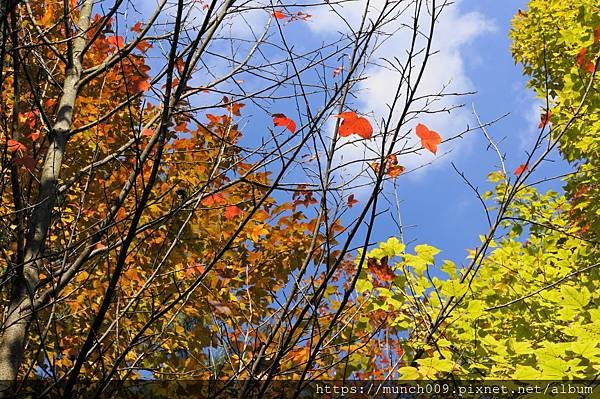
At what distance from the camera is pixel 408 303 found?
324 cm

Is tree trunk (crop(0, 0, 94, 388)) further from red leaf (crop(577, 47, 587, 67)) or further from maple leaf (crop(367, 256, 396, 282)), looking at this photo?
red leaf (crop(577, 47, 587, 67))

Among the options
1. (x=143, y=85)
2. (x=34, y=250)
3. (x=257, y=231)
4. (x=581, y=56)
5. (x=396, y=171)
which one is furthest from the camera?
(x=581, y=56)

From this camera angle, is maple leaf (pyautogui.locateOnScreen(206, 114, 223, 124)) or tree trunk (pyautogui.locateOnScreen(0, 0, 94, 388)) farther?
maple leaf (pyautogui.locateOnScreen(206, 114, 223, 124))

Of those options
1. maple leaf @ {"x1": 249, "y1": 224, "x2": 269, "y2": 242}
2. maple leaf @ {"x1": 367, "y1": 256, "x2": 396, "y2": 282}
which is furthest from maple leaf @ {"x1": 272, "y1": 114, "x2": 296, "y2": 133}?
maple leaf @ {"x1": 249, "y1": 224, "x2": 269, "y2": 242}

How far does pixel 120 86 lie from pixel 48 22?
714mm

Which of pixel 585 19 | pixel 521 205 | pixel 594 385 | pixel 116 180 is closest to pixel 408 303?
pixel 594 385

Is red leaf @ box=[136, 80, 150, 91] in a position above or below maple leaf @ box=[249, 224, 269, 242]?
above

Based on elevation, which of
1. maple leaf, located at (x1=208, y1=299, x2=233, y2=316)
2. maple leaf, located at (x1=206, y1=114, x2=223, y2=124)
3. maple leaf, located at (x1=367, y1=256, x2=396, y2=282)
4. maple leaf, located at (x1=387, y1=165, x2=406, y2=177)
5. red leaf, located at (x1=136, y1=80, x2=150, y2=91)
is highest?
maple leaf, located at (x1=206, y1=114, x2=223, y2=124)

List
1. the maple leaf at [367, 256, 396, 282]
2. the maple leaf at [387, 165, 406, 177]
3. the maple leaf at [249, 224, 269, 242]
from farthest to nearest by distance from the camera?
the maple leaf at [249, 224, 269, 242]
the maple leaf at [367, 256, 396, 282]
the maple leaf at [387, 165, 406, 177]

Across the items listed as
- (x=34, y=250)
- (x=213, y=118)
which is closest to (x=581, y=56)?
(x=213, y=118)

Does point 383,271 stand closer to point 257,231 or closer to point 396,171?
point 396,171

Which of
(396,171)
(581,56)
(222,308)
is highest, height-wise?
(581,56)

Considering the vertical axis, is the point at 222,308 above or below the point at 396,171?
below

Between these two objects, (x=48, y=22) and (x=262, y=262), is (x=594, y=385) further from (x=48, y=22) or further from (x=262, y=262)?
(x=48, y=22)
